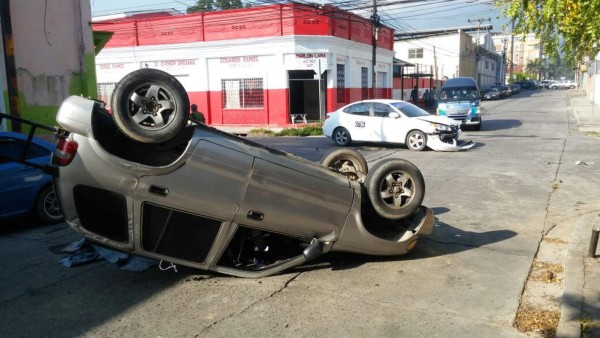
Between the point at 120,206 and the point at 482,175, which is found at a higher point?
the point at 120,206

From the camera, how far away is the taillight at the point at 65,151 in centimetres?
425

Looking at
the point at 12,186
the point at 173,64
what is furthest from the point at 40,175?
the point at 173,64

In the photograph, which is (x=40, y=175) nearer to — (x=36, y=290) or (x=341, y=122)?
(x=36, y=290)

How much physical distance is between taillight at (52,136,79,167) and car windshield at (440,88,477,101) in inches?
786

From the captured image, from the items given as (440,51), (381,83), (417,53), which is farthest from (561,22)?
(440,51)

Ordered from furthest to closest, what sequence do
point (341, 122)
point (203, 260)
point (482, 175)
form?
point (341, 122) < point (482, 175) < point (203, 260)

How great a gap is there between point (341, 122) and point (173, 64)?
1462 cm

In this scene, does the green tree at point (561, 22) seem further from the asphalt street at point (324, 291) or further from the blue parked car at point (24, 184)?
the blue parked car at point (24, 184)

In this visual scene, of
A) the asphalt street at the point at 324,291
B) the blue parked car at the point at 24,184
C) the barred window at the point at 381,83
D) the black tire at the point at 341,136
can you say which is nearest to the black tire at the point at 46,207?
the blue parked car at the point at 24,184

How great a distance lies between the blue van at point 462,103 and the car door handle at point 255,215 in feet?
60.2

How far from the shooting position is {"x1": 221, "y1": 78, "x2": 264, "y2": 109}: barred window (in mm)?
26172

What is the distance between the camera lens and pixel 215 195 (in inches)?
175

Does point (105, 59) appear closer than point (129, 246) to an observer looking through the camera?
No

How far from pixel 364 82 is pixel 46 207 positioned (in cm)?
2541
